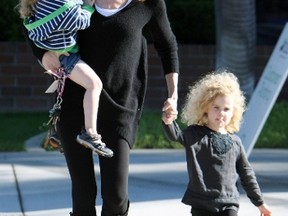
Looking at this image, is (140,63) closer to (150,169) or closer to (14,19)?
(150,169)

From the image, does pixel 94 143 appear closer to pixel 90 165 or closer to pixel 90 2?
pixel 90 165

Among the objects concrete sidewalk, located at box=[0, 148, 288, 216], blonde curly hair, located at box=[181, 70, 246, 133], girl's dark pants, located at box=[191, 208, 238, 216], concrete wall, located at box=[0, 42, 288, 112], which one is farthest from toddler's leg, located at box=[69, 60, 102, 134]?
concrete wall, located at box=[0, 42, 288, 112]

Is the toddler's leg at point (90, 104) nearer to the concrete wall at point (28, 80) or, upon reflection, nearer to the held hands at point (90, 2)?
the held hands at point (90, 2)

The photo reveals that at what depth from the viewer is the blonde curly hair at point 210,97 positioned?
4.91 metres

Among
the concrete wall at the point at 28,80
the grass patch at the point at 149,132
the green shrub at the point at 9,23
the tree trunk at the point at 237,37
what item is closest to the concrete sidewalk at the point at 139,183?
the grass patch at the point at 149,132

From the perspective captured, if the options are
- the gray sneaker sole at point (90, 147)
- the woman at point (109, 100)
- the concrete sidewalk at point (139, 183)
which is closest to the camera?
the gray sneaker sole at point (90, 147)

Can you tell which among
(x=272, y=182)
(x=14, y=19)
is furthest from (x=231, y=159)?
(x=14, y=19)

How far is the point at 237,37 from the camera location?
1091cm

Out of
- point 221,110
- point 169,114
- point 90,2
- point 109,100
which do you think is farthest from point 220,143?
point 90,2

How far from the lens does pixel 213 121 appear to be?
4910mm

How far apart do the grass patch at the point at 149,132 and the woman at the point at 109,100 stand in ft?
15.5

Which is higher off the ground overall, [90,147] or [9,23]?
[90,147]

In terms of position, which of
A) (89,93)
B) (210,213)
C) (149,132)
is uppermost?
(89,93)

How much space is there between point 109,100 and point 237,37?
249 inches
